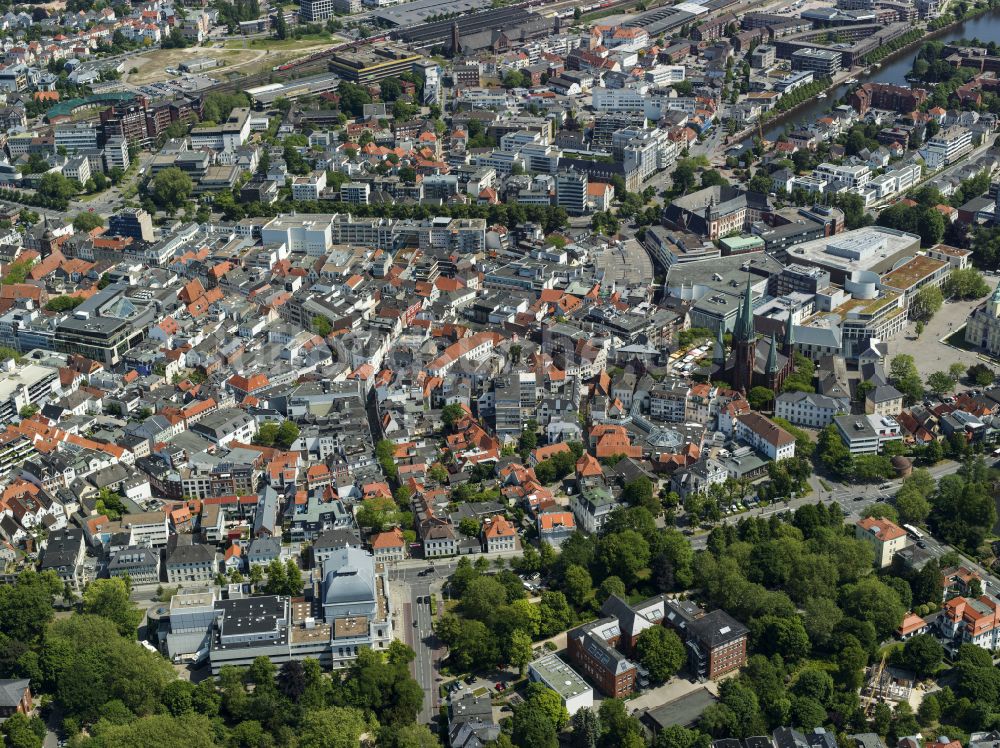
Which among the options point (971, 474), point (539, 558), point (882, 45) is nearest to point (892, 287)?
point (971, 474)

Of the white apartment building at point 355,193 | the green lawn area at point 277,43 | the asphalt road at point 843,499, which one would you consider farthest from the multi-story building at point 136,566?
the green lawn area at point 277,43

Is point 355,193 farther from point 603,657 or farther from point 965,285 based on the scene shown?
point 603,657

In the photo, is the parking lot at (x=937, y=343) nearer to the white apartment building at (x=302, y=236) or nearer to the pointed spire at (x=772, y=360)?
the pointed spire at (x=772, y=360)

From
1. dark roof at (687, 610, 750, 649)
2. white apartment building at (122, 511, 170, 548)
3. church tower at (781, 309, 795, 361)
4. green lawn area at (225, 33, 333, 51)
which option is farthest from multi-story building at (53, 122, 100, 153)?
dark roof at (687, 610, 750, 649)

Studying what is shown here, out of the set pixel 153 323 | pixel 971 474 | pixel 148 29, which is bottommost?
pixel 971 474

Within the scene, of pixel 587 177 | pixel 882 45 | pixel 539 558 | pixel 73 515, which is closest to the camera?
pixel 539 558

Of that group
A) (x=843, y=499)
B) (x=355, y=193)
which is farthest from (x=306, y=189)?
(x=843, y=499)

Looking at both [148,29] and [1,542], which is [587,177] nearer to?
[1,542]
